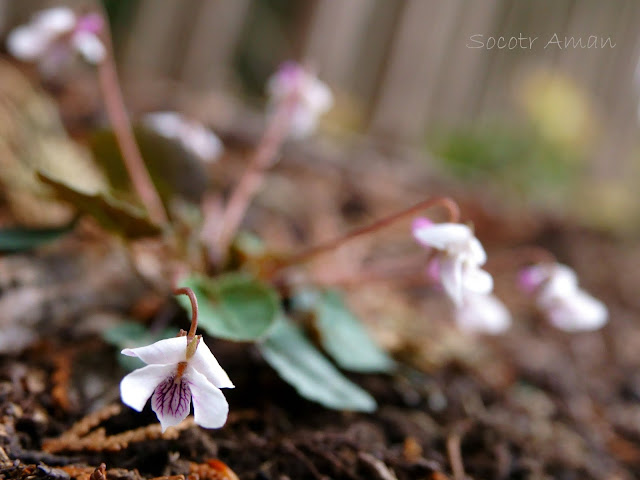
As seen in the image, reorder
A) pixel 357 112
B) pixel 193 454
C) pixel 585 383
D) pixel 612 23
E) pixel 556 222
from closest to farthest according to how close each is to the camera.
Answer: pixel 193 454 < pixel 585 383 < pixel 556 222 < pixel 357 112 < pixel 612 23

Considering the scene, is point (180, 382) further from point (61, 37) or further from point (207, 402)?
point (61, 37)

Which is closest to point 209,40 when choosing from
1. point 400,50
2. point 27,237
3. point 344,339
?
point 400,50

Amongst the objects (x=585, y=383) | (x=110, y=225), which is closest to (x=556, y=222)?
(x=585, y=383)

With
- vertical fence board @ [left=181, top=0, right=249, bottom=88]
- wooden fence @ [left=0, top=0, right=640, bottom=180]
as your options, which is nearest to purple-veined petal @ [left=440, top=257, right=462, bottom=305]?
wooden fence @ [left=0, top=0, right=640, bottom=180]

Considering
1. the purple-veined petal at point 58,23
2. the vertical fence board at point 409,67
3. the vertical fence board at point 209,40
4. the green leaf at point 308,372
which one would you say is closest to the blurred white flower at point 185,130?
the purple-veined petal at point 58,23

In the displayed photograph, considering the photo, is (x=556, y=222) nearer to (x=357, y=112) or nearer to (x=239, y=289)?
(x=357, y=112)
